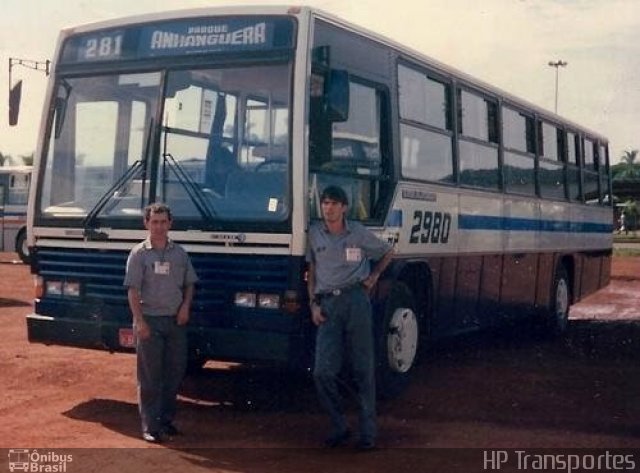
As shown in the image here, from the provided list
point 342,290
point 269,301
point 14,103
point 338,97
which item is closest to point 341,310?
point 342,290

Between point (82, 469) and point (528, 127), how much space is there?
841cm

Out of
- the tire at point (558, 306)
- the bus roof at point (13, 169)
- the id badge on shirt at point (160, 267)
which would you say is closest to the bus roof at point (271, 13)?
the id badge on shirt at point (160, 267)

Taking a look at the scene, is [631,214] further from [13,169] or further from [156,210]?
[156,210]

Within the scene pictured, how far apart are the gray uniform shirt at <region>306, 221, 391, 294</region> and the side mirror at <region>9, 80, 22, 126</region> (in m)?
3.29

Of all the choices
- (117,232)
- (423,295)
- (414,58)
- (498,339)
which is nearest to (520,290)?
(498,339)

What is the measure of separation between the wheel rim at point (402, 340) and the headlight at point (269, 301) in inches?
59.7

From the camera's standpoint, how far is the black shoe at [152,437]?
7.26 metres

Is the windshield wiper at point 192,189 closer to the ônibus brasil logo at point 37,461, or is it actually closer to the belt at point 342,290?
the belt at point 342,290

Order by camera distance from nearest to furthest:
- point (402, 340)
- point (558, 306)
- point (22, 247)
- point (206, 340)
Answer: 1. point (206, 340)
2. point (402, 340)
3. point (558, 306)
4. point (22, 247)

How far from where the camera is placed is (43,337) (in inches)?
339

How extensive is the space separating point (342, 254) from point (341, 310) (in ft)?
1.33

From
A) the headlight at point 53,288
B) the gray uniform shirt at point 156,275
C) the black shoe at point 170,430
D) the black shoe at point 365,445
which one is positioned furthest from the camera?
the headlight at point 53,288

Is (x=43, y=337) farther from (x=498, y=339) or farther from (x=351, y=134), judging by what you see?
(x=498, y=339)

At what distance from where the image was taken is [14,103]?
888 cm
